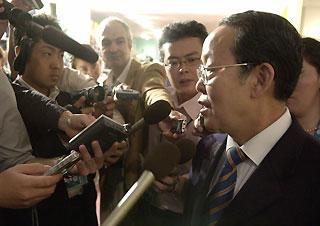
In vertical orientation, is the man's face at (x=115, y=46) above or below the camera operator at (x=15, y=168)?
above

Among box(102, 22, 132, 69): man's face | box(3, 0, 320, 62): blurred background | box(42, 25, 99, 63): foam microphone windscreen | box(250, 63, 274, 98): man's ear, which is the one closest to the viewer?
box(42, 25, 99, 63): foam microphone windscreen

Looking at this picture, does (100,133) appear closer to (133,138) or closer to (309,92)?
(133,138)

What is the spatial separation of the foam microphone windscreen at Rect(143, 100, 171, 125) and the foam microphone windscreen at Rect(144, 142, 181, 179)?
0.94 feet

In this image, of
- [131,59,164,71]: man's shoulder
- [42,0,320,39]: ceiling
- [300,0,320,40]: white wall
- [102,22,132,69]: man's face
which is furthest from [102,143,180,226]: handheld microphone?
[42,0,320,39]: ceiling

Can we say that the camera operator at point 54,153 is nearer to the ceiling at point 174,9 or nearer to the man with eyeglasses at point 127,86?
the man with eyeglasses at point 127,86

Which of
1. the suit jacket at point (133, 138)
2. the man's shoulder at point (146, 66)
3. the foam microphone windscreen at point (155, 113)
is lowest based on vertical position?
the suit jacket at point (133, 138)

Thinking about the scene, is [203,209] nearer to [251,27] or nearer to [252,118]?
[252,118]

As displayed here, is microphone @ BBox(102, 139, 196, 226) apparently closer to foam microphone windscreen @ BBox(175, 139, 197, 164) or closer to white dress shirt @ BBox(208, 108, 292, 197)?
foam microphone windscreen @ BBox(175, 139, 197, 164)

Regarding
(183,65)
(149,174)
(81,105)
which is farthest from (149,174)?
(183,65)

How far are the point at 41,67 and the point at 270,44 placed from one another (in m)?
1.00

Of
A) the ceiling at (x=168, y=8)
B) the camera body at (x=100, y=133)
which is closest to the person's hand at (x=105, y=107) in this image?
the camera body at (x=100, y=133)

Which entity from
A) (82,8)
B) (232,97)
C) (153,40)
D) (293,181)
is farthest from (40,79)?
(153,40)

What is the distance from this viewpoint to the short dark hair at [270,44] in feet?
2.61

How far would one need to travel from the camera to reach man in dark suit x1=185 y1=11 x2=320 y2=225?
0.72m
